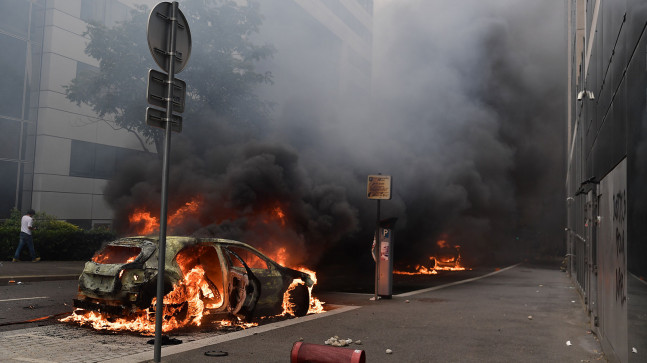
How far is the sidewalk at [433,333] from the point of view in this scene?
6355 millimetres

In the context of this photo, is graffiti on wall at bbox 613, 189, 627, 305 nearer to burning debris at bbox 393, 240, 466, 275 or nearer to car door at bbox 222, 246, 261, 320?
car door at bbox 222, 246, 261, 320

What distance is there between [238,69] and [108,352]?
17.9 meters

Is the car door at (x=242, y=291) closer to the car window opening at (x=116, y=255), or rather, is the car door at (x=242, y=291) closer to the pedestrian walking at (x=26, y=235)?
the car window opening at (x=116, y=255)

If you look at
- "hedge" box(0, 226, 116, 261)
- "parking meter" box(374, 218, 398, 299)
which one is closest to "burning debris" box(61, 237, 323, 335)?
"parking meter" box(374, 218, 398, 299)

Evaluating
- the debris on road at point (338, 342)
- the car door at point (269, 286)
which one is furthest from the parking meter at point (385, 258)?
the debris on road at point (338, 342)

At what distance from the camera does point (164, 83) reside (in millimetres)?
5859

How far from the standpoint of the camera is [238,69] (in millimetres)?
22656

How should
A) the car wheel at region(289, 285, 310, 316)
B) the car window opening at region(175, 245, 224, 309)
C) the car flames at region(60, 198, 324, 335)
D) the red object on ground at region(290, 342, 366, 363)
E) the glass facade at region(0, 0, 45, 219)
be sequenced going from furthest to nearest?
the glass facade at region(0, 0, 45, 219), the car wheel at region(289, 285, 310, 316), the car window opening at region(175, 245, 224, 309), the car flames at region(60, 198, 324, 335), the red object on ground at region(290, 342, 366, 363)

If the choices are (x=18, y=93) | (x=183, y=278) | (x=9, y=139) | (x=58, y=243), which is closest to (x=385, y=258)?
(x=183, y=278)

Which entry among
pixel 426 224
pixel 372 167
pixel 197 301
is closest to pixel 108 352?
pixel 197 301

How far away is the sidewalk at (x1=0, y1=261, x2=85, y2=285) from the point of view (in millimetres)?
12570

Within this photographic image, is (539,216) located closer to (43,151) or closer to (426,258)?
(426,258)

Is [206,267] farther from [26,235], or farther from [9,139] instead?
[9,139]

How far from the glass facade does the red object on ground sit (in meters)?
22.7
